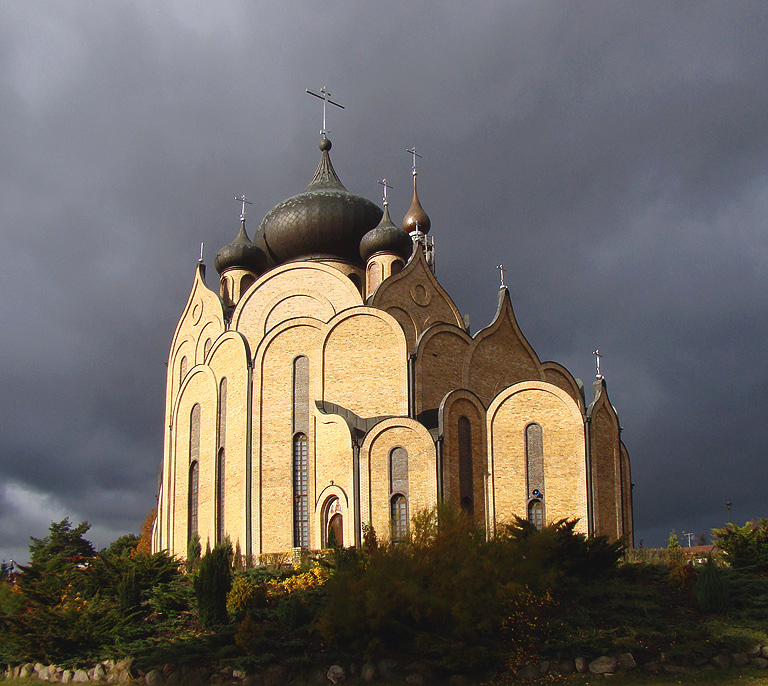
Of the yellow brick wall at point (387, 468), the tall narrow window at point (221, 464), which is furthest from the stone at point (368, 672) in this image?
the tall narrow window at point (221, 464)

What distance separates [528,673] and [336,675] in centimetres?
332

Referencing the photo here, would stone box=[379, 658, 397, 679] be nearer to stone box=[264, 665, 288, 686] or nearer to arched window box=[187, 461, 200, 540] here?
stone box=[264, 665, 288, 686]

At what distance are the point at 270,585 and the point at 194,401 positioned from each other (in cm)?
1261

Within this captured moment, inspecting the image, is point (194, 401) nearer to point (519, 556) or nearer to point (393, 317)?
point (393, 317)

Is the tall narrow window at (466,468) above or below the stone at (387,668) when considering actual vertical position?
above

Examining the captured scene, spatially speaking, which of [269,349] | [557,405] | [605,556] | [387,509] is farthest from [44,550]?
[605,556]

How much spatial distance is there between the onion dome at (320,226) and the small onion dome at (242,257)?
62cm

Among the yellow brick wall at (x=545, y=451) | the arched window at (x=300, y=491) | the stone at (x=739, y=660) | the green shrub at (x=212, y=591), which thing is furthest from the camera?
the arched window at (x=300, y=491)

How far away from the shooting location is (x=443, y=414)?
26.2m

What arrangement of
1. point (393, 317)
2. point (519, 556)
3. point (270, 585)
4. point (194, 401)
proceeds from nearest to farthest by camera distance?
1. point (519, 556)
2. point (270, 585)
3. point (393, 317)
4. point (194, 401)

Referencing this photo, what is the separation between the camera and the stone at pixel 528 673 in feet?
51.8

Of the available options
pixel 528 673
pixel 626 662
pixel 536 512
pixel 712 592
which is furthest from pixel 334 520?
pixel 626 662

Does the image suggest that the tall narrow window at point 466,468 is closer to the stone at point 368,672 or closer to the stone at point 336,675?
the stone at point 368,672

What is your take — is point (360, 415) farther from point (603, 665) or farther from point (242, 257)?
point (603, 665)
